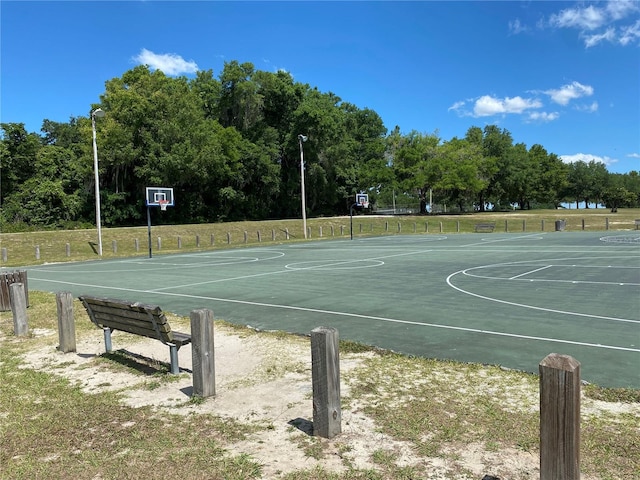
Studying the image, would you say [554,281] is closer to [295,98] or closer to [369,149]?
[295,98]

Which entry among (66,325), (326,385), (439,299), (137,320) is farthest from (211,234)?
(326,385)

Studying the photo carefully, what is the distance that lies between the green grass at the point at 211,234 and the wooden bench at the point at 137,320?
77.5 ft

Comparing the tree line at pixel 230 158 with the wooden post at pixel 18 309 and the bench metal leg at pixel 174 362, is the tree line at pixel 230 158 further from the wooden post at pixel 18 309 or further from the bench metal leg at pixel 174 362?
the bench metal leg at pixel 174 362

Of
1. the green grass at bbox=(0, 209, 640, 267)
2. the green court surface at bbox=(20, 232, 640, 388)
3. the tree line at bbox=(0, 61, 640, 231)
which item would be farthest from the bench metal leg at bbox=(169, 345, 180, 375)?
the tree line at bbox=(0, 61, 640, 231)

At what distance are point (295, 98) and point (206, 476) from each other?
2789 inches

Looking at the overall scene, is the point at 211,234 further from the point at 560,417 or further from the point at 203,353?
the point at 560,417

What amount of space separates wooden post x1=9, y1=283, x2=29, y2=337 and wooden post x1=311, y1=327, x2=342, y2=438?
22.0 ft

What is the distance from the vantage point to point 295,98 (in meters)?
70.8

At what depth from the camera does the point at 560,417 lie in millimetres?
3031

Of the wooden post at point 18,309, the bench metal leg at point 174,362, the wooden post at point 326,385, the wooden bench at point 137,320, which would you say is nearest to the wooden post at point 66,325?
the wooden bench at point 137,320

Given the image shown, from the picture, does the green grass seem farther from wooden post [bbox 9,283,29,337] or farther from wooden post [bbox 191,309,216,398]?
wooden post [bbox 191,309,216,398]

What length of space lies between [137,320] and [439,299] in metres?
7.23

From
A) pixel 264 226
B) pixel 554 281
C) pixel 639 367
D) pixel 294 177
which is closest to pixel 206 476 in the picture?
pixel 639 367

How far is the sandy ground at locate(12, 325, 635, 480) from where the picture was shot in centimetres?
376
